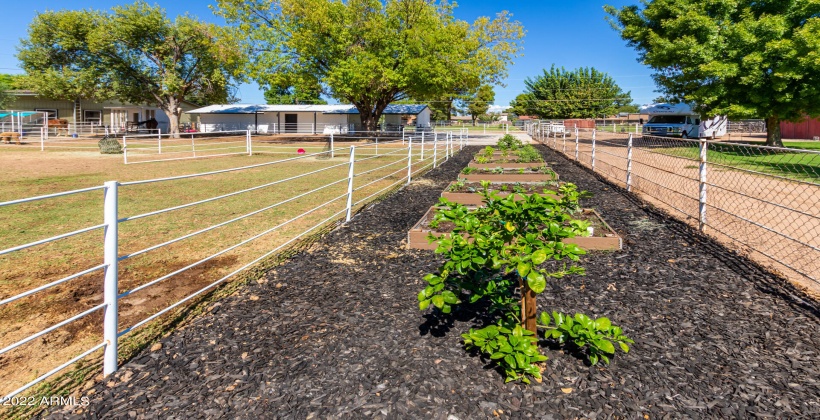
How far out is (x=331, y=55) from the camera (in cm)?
3188

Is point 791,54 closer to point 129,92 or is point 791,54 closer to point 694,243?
point 694,243

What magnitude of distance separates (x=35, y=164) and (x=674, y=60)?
85.4ft

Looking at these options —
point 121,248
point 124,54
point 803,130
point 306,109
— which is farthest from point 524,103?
point 121,248

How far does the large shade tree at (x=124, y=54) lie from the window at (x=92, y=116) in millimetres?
5596

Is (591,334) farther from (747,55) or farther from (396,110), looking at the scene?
(396,110)

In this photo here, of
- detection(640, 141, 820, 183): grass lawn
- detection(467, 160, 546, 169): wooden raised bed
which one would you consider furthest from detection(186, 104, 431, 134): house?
detection(467, 160, 546, 169): wooden raised bed

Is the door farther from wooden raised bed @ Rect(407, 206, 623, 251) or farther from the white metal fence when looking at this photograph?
wooden raised bed @ Rect(407, 206, 623, 251)

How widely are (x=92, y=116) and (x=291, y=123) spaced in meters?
19.0

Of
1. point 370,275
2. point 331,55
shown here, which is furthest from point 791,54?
point 331,55

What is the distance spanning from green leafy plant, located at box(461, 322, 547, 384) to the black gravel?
99mm

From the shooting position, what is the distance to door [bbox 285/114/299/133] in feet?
152

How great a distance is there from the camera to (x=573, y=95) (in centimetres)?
6581

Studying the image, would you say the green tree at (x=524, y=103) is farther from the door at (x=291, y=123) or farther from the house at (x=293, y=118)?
the door at (x=291, y=123)

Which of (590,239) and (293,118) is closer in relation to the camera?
(590,239)
